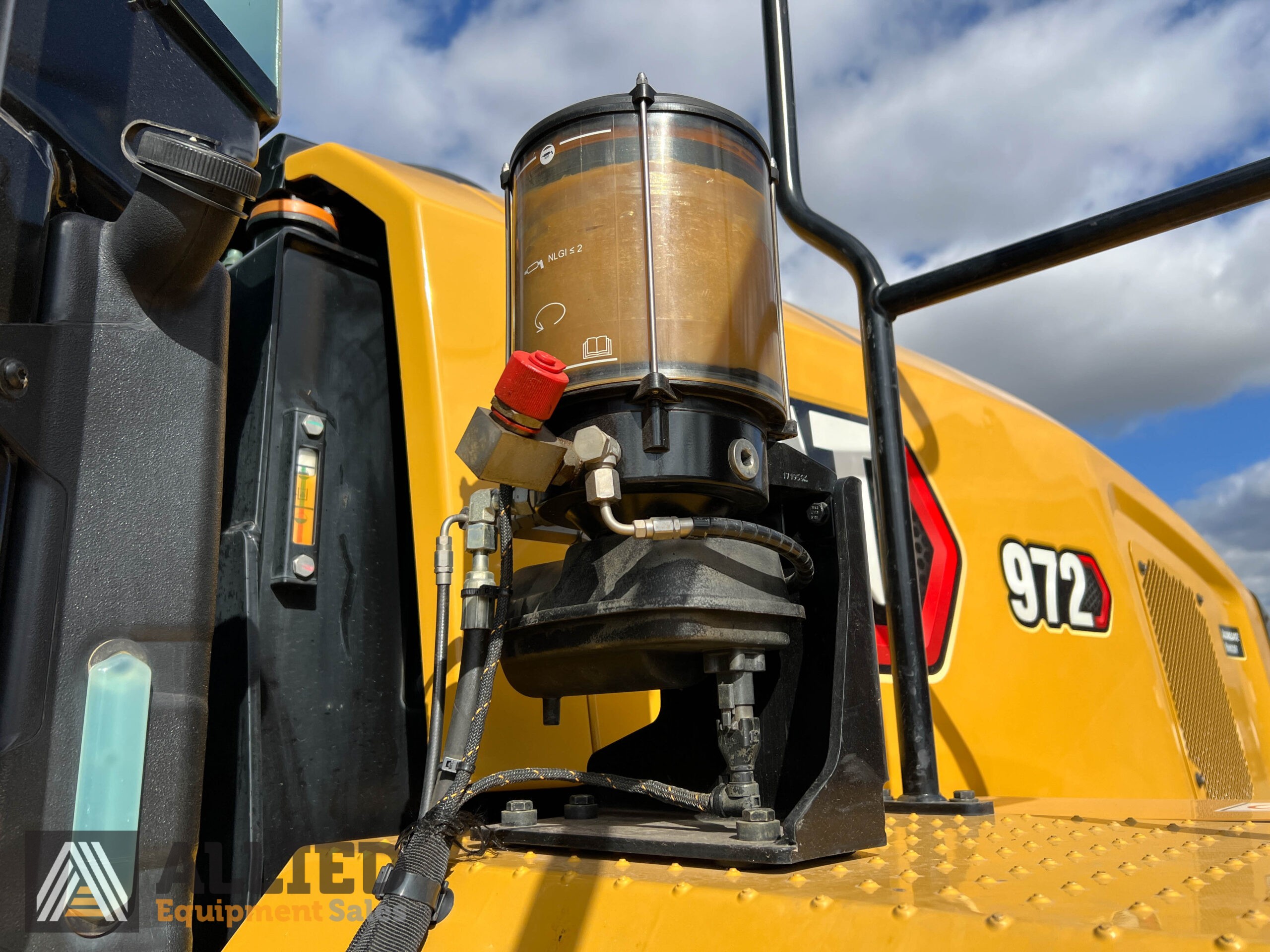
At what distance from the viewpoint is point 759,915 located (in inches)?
34.4

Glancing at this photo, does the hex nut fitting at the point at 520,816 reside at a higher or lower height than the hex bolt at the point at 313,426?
lower

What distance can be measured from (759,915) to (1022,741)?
1.69 m

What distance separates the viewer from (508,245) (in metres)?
1.42

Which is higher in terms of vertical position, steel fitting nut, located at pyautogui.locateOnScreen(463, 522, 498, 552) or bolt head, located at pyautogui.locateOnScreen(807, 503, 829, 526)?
bolt head, located at pyautogui.locateOnScreen(807, 503, 829, 526)

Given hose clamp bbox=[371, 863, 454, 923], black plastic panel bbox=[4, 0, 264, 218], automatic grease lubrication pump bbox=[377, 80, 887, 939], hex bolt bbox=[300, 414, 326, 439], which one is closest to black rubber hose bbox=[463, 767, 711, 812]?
automatic grease lubrication pump bbox=[377, 80, 887, 939]

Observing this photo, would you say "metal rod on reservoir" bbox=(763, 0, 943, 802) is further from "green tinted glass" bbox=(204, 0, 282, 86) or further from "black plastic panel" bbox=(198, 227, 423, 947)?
"green tinted glass" bbox=(204, 0, 282, 86)

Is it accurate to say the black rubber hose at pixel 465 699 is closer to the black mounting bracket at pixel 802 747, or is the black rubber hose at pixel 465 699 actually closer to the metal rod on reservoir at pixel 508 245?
the black mounting bracket at pixel 802 747

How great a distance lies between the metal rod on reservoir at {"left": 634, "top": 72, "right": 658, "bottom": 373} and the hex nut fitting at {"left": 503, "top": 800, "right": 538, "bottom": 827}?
0.58 meters

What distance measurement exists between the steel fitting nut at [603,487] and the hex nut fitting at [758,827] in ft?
1.26

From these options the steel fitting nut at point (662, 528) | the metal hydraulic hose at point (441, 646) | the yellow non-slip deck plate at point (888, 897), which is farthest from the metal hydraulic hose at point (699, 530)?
the yellow non-slip deck plate at point (888, 897)

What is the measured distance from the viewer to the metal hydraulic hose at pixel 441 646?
1238 millimetres

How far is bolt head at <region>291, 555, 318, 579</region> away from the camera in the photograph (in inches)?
55.1

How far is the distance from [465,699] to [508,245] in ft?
2.12

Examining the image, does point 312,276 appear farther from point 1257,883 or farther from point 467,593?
point 1257,883
